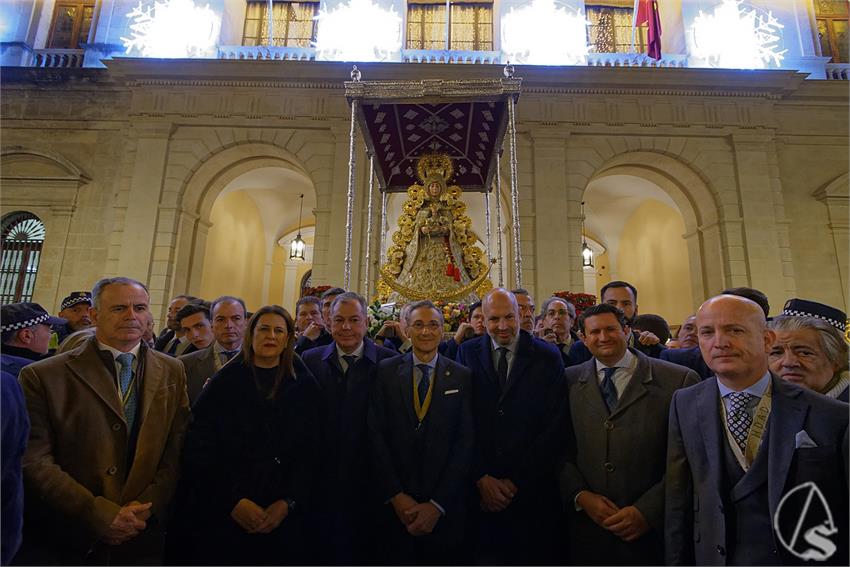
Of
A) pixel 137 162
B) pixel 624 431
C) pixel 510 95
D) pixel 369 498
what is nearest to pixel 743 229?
pixel 510 95

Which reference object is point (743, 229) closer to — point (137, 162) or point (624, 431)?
point (624, 431)

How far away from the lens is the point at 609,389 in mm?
2477

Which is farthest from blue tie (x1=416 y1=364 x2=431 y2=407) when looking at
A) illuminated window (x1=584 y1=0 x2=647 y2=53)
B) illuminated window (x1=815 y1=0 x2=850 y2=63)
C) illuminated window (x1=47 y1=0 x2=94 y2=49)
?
illuminated window (x1=815 y1=0 x2=850 y2=63)

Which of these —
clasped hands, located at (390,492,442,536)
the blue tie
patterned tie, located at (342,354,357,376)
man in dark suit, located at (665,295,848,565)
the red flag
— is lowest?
clasped hands, located at (390,492,442,536)

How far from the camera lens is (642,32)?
11.0 meters

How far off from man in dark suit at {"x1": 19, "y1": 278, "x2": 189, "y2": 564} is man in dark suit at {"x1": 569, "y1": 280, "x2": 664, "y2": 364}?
245cm

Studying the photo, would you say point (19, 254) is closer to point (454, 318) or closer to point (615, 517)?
point (454, 318)

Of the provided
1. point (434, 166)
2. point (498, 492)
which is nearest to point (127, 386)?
point (498, 492)

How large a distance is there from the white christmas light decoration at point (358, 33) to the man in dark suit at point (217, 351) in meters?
8.41

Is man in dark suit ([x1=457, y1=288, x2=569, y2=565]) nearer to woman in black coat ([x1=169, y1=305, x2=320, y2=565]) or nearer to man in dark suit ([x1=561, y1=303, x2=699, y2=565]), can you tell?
man in dark suit ([x1=561, y1=303, x2=699, y2=565])

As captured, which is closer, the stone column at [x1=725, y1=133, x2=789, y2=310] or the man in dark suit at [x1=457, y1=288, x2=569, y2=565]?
the man in dark suit at [x1=457, y1=288, x2=569, y2=565]

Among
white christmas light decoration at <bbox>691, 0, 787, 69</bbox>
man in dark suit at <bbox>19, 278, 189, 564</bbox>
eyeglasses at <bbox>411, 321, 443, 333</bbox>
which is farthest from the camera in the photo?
white christmas light decoration at <bbox>691, 0, 787, 69</bbox>

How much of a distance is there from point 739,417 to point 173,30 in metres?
12.0

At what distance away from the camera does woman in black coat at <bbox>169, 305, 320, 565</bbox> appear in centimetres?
222
